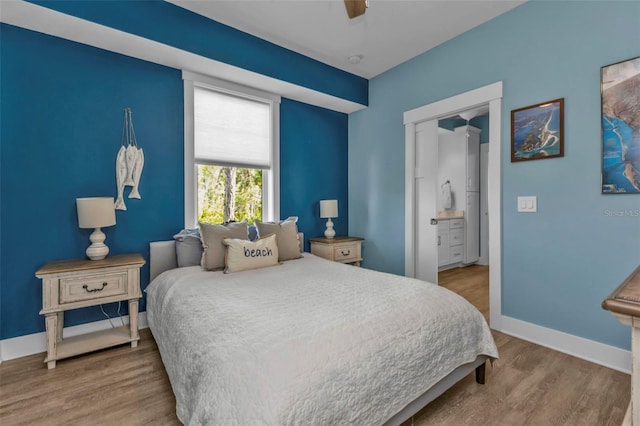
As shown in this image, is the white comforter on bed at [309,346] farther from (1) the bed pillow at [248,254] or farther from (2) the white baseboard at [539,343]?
(2) the white baseboard at [539,343]

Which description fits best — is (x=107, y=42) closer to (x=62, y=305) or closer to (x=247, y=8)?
(x=247, y=8)

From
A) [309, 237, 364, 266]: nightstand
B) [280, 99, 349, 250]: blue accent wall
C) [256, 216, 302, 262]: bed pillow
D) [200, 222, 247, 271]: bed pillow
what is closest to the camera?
[200, 222, 247, 271]: bed pillow

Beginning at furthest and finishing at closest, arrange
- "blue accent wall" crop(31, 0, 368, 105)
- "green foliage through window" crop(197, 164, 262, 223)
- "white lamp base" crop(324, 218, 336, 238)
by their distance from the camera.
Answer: "white lamp base" crop(324, 218, 336, 238)
"green foliage through window" crop(197, 164, 262, 223)
"blue accent wall" crop(31, 0, 368, 105)

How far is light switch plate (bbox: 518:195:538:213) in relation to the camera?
2.42 metres

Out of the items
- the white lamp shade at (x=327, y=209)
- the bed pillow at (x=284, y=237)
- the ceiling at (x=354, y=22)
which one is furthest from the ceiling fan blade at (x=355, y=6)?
the white lamp shade at (x=327, y=209)

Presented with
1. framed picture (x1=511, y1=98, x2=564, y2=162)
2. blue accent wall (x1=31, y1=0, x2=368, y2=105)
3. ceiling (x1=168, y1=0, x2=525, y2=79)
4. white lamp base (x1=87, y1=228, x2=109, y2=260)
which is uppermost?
ceiling (x1=168, y1=0, x2=525, y2=79)

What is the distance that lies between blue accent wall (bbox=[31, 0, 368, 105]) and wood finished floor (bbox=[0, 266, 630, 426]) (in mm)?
2503

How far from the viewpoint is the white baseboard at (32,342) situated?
87.2 inches

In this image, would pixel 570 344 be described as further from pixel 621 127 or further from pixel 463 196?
pixel 463 196

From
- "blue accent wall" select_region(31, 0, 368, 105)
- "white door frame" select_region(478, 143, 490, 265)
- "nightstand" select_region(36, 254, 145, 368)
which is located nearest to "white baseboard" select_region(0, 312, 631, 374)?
"nightstand" select_region(36, 254, 145, 368)

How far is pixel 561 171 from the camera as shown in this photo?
2.29m

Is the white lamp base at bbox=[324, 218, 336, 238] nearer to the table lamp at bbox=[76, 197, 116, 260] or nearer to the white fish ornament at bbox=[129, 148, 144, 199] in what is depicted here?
the white fish ornament at bbox=[129, 148, 144, 199]

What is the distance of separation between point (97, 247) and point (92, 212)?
11.9 inches

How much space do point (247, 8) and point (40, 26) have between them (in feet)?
5.11
